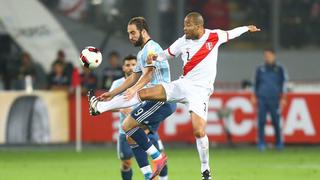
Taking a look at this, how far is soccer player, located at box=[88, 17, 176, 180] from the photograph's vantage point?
1630cm

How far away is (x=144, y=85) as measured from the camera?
16.3 m

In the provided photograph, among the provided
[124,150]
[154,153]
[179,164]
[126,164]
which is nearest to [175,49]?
[154,153]

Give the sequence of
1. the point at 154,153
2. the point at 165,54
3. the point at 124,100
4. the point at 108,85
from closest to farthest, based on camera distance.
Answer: the point at 154,153, the point at 165,54, the point at 124,100, the point at 108,85

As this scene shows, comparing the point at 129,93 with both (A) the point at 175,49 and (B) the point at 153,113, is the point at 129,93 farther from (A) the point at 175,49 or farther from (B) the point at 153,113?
(A) the point at 175,49

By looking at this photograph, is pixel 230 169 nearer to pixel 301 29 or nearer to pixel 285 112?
pixel 285 112

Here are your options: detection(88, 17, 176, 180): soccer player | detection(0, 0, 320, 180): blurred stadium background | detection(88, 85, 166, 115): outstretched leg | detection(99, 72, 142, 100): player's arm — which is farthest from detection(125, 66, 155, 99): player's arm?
detection(0, 0, 320, 180): blurred stadium background

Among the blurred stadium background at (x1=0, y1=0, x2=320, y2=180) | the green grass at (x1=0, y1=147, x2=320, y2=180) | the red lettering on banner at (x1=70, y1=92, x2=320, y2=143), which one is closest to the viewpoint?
the green grass at (x1=0, y1=147, x2=320, y2=180)

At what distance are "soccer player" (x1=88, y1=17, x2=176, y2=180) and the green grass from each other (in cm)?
304

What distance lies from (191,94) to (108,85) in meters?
Result: 12.1

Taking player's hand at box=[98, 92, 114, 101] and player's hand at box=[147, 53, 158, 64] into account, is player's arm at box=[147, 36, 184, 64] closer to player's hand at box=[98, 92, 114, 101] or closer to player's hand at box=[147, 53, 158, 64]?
player's hand at box=[147, 53, 158, 64]

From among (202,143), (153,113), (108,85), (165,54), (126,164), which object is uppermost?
(108,85)

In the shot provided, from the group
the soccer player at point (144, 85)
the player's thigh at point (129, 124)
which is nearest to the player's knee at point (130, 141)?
the soccer player at point (144, 85)

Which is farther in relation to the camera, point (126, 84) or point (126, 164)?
point (126, 164)

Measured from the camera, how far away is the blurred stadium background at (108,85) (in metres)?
23.5
